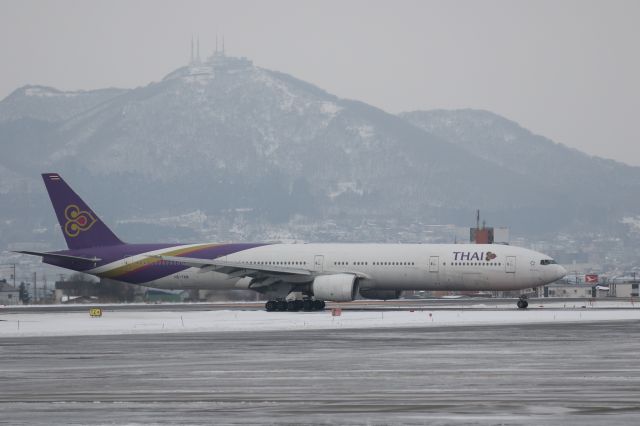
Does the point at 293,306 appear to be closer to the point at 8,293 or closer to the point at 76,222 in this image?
the point at 76,222

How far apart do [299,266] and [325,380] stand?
46.4 m

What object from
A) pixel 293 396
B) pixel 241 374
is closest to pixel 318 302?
pixel 241 374

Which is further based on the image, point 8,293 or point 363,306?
point 8,293

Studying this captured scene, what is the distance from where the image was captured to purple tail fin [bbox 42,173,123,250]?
78062 millimetres

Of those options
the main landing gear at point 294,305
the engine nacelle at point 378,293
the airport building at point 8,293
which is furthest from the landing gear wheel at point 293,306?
the airport building at point 8,293

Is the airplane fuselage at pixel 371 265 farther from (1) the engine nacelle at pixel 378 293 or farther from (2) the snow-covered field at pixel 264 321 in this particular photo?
(2) the snow-covered field at pixel 264 321

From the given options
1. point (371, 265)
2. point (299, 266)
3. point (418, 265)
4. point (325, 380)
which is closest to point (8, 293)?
point (299, 266)

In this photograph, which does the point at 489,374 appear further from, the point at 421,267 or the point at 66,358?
the point at 421,267

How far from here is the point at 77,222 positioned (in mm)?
78188

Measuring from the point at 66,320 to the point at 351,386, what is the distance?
3824 cm

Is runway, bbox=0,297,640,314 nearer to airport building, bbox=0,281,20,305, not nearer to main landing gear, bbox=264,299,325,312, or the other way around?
main landing gear, bbox=264,299,325,312

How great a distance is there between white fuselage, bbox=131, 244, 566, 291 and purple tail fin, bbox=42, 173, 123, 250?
6.15 metres

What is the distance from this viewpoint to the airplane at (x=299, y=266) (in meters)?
73.6

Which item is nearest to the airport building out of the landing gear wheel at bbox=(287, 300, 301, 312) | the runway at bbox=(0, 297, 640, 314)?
the runway at bbox=(0, 297, 640, 314)
